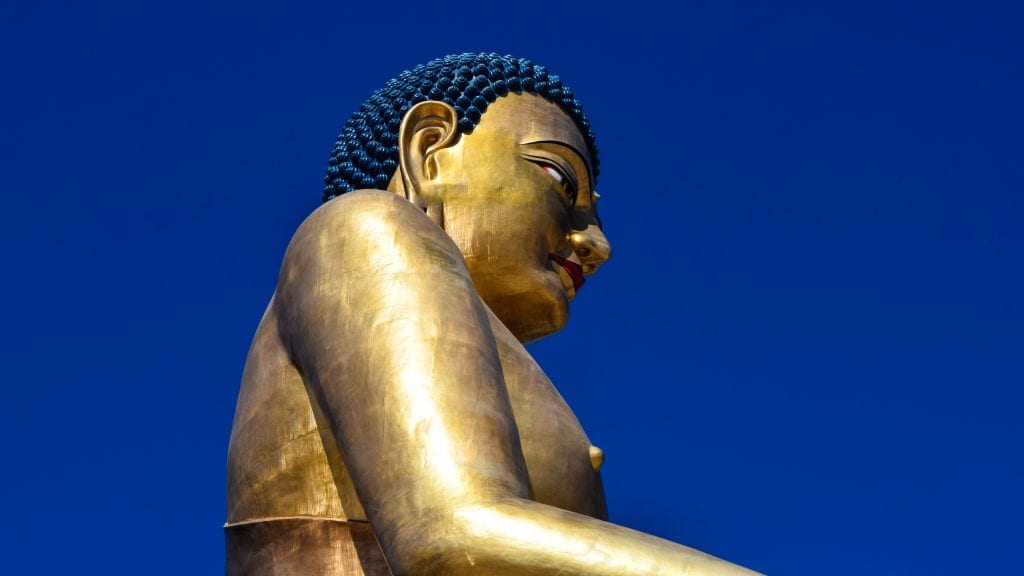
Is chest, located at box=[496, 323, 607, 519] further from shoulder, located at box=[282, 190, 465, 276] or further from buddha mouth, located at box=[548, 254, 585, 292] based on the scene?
buddha mouth, located at box=[548, 254, 585, 292]

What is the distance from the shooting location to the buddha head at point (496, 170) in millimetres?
7016

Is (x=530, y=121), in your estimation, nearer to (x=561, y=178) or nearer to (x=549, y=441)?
(x=561, y=178)

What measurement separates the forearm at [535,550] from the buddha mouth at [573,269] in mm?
2566

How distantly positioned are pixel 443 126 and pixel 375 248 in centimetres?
164

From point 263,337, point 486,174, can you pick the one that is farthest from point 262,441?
point 486,174

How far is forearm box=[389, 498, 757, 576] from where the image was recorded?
188 inches

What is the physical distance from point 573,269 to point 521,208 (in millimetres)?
516

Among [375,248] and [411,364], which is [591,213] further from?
[411,364]

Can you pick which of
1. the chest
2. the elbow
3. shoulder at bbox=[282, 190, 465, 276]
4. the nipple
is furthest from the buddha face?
the elbow

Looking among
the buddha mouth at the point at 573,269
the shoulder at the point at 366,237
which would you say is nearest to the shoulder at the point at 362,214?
the shoulder at the point at 366,237

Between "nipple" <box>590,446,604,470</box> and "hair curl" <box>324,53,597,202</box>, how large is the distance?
1767 mm

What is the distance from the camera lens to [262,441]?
5879mm

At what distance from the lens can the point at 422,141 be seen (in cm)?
721

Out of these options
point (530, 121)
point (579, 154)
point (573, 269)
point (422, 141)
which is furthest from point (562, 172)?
point (422, 141)
